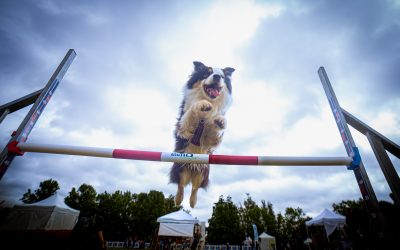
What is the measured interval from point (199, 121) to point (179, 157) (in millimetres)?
1848

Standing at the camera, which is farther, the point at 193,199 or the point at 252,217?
the point at 252,217

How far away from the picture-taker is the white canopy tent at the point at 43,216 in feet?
23.8

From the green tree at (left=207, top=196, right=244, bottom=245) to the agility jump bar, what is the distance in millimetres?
29956

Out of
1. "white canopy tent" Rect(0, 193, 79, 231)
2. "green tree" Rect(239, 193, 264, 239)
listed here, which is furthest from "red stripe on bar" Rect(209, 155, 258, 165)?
"green tree" Rect(239, 193, 264, 239)

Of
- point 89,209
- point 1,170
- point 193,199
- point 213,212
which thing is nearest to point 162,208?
point 213,212

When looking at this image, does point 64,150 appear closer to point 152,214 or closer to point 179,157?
point 179,157

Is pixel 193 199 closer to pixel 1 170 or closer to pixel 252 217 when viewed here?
pixel 1 170

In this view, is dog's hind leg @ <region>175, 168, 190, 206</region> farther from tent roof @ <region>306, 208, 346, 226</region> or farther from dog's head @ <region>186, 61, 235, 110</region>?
tent roof @ <region>306, 208, 346, 226</region>

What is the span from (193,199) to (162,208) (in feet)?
100

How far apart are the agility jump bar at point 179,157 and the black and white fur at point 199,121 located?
180 cm

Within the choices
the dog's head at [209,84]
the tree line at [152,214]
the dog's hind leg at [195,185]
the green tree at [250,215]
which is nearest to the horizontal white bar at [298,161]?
the dog's head at [209,84]

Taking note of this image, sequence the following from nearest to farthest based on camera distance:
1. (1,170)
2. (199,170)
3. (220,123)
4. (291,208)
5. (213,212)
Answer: (1,170), (220,123), (199,170), (213,212), (291,208)

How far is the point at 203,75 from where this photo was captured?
4266mm

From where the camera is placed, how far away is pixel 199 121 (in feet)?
13.1
